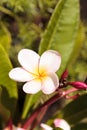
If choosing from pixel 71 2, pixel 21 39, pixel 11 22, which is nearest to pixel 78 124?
pixel 71 2

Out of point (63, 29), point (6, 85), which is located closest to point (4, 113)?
point (6, 85)

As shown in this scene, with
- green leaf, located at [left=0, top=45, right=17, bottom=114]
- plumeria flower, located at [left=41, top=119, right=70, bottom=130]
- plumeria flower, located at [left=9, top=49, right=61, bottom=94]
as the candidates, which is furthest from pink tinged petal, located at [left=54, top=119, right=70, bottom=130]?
plumeria flower, located at [left=9, top=49, right=61, bottom=94]

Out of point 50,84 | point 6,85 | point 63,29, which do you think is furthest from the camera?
point 63,29

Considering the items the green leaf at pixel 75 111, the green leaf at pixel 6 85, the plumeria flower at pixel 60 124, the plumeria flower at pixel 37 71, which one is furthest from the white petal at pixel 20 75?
the green leaf at pixel 75 111

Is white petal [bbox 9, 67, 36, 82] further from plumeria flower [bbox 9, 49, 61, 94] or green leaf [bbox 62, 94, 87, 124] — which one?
green leaf [bbox 62, 94, 87, 124]

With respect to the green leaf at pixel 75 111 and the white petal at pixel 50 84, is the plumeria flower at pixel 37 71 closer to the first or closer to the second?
the white petal at pixel 50 84

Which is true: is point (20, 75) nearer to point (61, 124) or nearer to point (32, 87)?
point (32, 87)

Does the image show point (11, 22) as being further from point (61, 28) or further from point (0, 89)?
point (0, 89)
